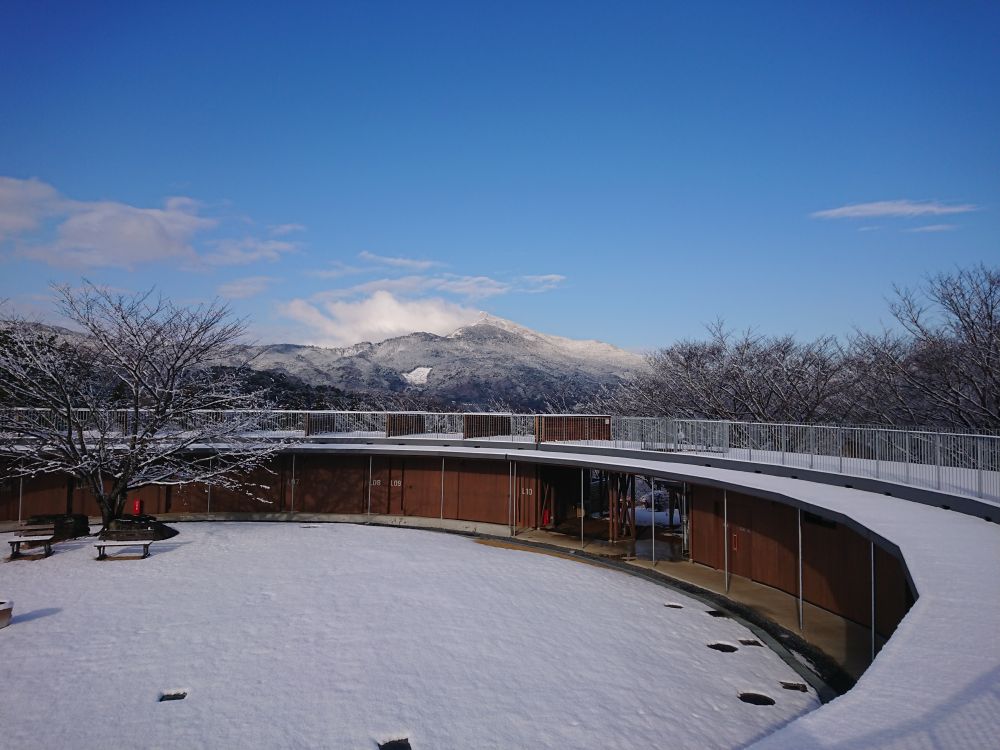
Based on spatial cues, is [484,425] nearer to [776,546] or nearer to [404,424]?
[404,424]

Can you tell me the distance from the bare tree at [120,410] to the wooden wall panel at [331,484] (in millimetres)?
2429

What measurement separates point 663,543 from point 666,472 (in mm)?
5903

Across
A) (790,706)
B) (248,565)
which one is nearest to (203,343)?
(248,565)

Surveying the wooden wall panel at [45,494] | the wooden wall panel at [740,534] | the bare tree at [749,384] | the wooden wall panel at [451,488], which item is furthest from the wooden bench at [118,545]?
the bare tree at [749,384]

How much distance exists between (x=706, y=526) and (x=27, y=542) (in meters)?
18.4

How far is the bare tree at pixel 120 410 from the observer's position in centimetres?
1953

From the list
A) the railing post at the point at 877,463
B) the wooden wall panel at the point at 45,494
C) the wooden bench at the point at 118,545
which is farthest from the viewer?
the wooden wall panel at the point at 45,494

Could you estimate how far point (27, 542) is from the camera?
55.9ft

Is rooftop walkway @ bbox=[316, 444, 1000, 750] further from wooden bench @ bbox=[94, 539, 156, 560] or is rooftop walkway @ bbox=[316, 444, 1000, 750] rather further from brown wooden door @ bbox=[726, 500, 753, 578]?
wooden bench @ bbox=[94, 539, 156, 560]

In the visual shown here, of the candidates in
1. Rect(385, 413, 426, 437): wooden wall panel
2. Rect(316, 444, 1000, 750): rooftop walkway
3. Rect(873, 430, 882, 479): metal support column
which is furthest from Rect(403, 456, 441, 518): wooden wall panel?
Rect(316, 444, 1000, 750): rooftop walkway

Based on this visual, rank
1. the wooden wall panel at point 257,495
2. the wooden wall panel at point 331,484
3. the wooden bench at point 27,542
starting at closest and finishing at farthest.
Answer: the wooden bench at point 27,542 → the wooden wall panel at point 257,495 → the wooden wall panel at point 331,484

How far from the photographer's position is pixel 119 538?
60.4ft

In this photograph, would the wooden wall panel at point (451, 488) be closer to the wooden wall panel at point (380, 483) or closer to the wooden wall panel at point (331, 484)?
the wooden wall panel at point (380, 483)

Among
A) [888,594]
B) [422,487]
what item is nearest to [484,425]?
[422,487]
